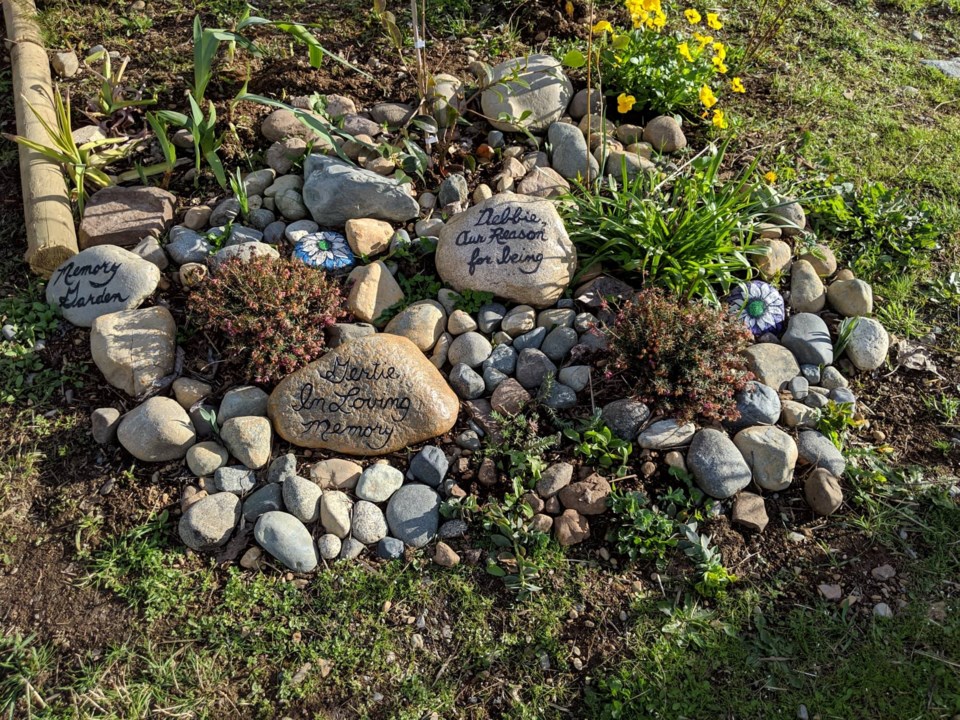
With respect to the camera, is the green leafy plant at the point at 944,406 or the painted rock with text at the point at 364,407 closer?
the painted rock with text at the point at 364,407

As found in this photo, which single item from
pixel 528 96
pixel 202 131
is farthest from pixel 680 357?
pixel 202 131

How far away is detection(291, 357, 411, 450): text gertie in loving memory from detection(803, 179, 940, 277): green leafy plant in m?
2.65

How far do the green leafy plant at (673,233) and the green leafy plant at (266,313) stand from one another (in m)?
1.41

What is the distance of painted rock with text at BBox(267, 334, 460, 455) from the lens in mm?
3260

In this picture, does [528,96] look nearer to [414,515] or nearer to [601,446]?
[601,446]

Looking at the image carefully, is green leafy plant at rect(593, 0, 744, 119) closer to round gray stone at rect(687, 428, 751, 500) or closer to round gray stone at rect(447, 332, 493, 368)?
round gray stone at rect(447, 332, 493, 368)

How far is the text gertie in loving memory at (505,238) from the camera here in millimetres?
3613

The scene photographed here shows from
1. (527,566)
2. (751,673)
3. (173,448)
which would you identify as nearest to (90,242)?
(173,448)

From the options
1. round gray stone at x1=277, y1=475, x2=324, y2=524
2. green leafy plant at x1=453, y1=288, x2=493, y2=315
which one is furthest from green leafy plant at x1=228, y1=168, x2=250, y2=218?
round gray stone at x1=277, y1=475, x2=324, y2=524

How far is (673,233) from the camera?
12.1 feet

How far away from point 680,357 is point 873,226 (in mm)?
1860

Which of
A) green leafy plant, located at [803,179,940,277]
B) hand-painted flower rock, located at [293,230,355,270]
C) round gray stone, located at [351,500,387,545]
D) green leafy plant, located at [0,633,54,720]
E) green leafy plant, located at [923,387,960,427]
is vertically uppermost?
green leafy plant, located at [803,179,940,277]

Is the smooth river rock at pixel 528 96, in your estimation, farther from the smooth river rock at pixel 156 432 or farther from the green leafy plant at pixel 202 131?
the smooth river rock at pixel 156 432

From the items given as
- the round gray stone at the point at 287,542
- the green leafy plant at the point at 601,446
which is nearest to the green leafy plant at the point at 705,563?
the green leafy plant at the point at 601,446
